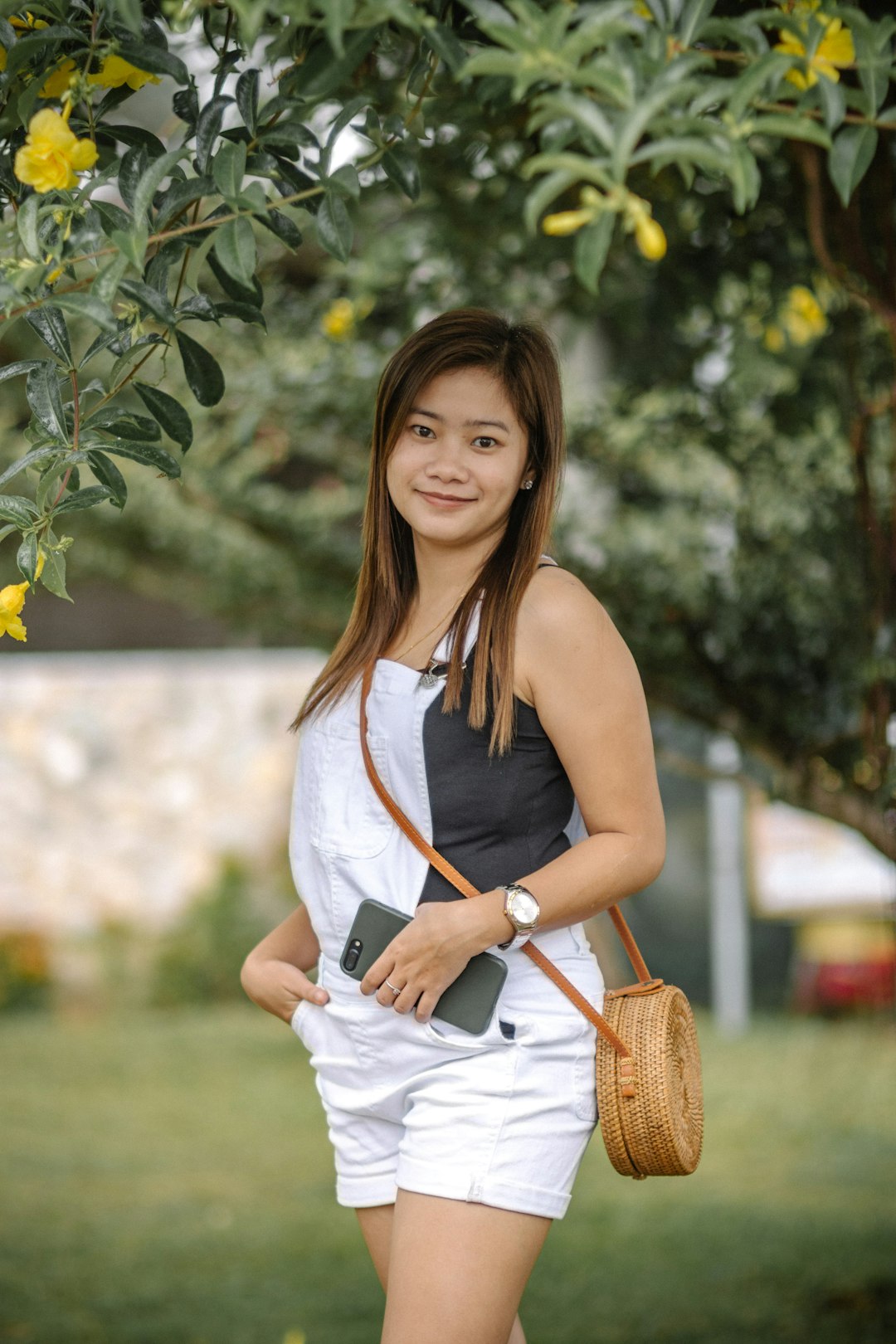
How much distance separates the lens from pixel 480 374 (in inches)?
66.1

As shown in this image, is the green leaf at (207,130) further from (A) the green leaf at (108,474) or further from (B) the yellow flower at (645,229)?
(B) the yellow flower at (645,229)

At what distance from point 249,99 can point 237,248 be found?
16 cm

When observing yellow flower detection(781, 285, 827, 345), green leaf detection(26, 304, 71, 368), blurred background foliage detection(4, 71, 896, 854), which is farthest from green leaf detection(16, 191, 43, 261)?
yellow flower detection(781, 285, 827, 345)

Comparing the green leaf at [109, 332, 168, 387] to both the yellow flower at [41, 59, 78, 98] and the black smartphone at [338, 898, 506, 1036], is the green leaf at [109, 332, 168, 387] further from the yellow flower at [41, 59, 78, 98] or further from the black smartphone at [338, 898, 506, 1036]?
the black smartphone at [338, 898, 506, 1036]

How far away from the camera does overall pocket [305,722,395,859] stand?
1634mm

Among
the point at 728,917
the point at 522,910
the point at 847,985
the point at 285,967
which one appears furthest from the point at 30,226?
the point at 847,985

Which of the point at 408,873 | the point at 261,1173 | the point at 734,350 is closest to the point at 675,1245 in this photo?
the point at 261,1173

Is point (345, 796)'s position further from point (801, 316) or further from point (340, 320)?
point (801, 316)

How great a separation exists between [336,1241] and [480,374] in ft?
11.2

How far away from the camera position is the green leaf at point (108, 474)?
136 cm

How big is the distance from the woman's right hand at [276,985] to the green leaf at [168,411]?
2.25 ft

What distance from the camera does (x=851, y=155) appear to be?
1160 millimetres

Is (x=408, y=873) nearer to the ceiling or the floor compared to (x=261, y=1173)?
nearer to the ceiling

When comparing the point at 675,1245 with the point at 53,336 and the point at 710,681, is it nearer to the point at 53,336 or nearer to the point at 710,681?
the point at 710,681
